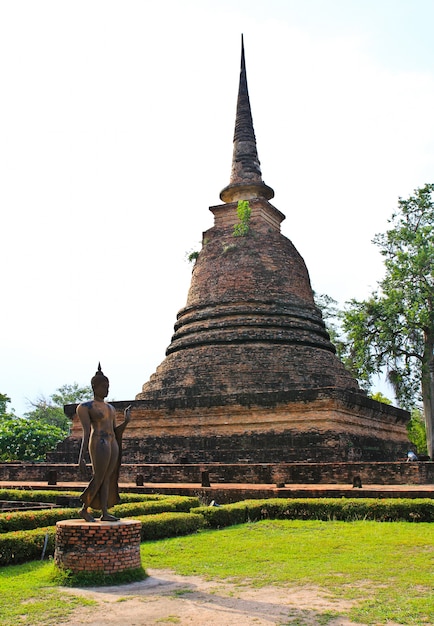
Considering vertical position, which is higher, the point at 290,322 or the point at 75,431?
the point at 290,322

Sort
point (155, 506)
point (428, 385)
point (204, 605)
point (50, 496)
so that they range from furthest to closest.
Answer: point (428, 385), point (50, 496), point (155, 506), point (204, 605)

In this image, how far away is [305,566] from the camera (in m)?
7.15

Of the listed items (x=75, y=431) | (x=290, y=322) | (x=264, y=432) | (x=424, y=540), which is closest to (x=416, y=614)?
(x=424, y=540)

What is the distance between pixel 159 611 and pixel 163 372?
15.6m

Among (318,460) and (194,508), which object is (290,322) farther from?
(194,508)

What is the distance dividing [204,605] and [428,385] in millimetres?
20002

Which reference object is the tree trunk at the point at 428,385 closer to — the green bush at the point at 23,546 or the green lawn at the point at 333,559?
the green lawn at the point at 333,559

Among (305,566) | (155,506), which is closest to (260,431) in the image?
(155,506)

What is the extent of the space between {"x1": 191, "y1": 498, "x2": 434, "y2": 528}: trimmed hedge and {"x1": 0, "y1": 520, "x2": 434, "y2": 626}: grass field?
1.09ft

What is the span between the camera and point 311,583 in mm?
6344

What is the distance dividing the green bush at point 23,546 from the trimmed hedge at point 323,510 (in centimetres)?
309

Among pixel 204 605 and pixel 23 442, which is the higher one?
pixel 23 442

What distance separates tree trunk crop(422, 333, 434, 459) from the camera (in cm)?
2352

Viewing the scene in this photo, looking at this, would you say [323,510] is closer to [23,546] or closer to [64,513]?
[64,513]
